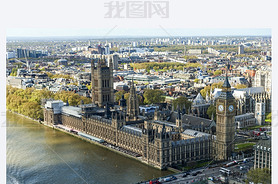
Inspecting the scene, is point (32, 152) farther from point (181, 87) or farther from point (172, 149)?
point (181, 87)

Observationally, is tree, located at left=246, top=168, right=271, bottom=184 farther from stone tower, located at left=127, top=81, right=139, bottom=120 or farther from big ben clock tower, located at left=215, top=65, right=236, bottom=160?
stone tower, located at left=127, top=81, right=139, bottom=120

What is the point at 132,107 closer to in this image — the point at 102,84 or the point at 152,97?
the point at 102,84

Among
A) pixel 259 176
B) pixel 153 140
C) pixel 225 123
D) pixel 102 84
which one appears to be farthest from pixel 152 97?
pixel 259 176

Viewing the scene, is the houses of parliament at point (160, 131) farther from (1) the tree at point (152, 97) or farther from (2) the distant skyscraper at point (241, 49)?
(2) the distant skyscraper at point (241, 49)

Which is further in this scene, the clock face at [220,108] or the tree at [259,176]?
the clock face at [220,108]

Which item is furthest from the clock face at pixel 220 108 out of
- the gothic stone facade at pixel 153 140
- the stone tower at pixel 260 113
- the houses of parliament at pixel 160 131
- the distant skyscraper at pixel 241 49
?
the distant skyscraper at pixel 241 49

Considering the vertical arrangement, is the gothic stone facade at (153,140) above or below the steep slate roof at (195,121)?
below

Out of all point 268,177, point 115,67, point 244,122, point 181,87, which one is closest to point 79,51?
point 115,67
